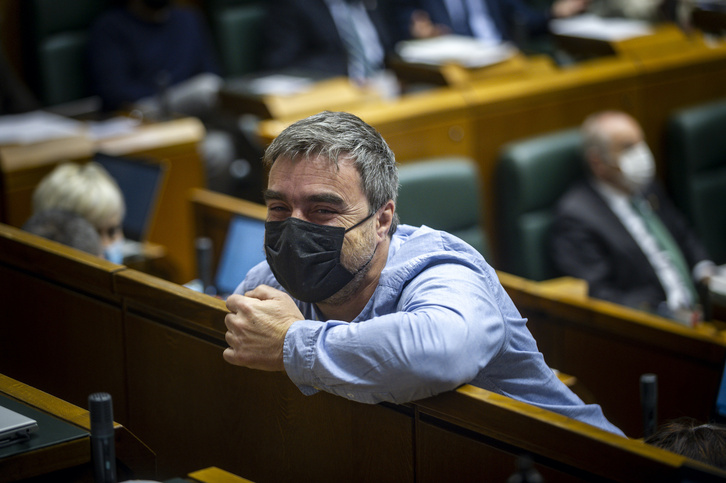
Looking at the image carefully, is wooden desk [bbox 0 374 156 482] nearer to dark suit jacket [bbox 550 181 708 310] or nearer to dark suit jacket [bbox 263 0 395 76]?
dark suit jacket [bbox 550 181 708 310]

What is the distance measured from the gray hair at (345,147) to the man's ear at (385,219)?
0.5 inches

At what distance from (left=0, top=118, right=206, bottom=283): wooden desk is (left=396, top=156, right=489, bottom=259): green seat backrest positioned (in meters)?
0.78

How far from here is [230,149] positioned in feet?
14.1

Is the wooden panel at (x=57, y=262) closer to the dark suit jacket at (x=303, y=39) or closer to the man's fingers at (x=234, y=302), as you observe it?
the man's fingers at (x=234, y=302)

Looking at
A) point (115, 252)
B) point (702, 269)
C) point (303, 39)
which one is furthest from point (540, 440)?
point (303, 39)

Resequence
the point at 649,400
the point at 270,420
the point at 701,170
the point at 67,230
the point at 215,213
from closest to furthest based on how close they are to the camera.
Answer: the point at 270,420, the point at 649,400, the point at 67,230, the point at 215,213, the point at 701,170

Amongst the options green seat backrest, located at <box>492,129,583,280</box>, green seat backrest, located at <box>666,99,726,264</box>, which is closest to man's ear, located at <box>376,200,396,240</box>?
green seat backrest, located at <box>492,129,583,280</box>

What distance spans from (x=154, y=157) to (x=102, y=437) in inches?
82.6

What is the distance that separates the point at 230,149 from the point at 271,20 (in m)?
0.87

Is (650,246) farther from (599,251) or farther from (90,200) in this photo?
(90,200)

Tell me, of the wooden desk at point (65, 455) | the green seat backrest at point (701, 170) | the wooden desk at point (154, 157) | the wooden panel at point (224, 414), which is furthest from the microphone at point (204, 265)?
the green seat backrest at point (701, 170)

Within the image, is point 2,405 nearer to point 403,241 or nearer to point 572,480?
point 403,241

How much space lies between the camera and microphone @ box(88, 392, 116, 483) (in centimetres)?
146

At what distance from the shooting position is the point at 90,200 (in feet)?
8.92
